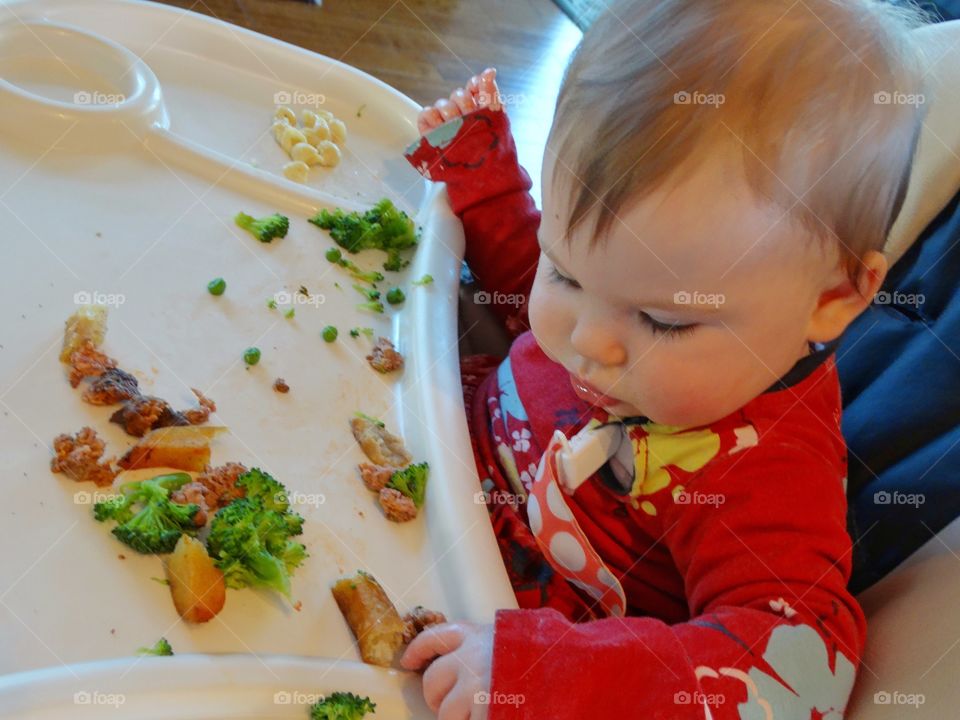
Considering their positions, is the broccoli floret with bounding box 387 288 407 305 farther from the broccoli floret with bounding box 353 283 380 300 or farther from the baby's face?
the baby's face

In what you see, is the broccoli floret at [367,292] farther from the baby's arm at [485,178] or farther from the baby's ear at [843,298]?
the baby's ear at [843,298]

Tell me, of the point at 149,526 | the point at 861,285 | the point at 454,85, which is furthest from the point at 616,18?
the point at 454,85

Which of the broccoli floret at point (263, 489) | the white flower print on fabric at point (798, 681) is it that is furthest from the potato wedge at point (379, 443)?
the white flower print on fabric at point (798, 681)

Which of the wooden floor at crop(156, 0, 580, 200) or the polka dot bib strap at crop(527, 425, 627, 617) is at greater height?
the polka dot bib strap at crop(527, 425, 627, 617)

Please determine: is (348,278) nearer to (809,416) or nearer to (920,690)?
(809,416)

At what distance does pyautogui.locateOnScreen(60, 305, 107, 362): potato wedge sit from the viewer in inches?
28.8

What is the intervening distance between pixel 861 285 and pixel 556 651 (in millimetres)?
332

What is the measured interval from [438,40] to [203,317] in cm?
190

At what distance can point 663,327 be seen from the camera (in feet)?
2.06

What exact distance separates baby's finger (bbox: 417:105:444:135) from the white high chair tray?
0.07 metres

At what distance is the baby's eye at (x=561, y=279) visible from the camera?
2.19 ft

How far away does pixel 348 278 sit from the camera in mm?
940

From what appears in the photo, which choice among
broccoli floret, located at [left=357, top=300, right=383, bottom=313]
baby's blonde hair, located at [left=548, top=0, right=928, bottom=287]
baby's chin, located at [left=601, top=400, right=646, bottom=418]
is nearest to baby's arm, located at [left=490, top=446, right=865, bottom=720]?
baby's chin, located at [left=601, top=400, right=646, bottom=418]

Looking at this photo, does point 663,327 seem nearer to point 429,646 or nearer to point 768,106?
point 768,106
